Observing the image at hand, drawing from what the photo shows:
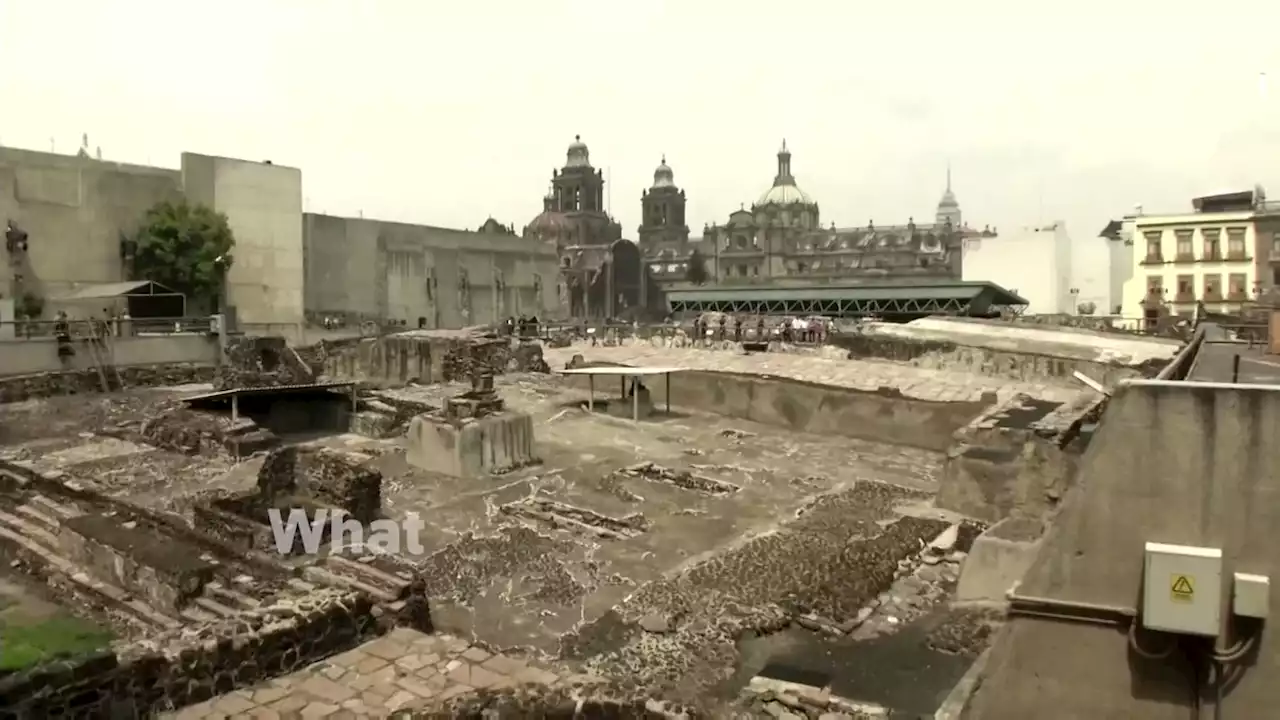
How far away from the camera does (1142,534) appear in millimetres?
4859

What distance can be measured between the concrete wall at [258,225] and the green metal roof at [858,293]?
16.7m

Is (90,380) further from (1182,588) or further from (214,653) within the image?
(1182,588)

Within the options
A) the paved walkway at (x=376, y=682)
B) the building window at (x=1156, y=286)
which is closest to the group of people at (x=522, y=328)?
the building window at (x=1156, y=286)

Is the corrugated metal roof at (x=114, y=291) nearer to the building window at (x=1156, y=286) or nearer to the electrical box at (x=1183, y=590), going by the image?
the electrical box at (x=1183, y=590)

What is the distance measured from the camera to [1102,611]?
16.3 feet

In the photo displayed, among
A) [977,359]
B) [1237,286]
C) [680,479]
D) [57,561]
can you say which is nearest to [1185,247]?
[1237,286]

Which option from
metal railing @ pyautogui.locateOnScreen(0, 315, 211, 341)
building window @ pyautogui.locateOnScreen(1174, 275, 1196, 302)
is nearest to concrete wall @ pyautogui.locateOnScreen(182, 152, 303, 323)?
metal railing @ pyautogui.locateOnScreen(0, 315, 211, 341)

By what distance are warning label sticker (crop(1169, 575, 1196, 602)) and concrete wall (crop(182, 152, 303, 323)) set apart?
33.4 m

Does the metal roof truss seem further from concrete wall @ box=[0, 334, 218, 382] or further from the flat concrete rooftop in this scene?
concrete wall @ box=[0, 334, 218, 382]

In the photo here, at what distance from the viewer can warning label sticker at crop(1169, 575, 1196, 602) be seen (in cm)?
454

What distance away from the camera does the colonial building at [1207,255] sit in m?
34.2

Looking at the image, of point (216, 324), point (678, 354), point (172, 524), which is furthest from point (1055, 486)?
point (216, 324)

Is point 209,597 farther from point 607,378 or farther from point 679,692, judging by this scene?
point 607,378

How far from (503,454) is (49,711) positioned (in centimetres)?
894
